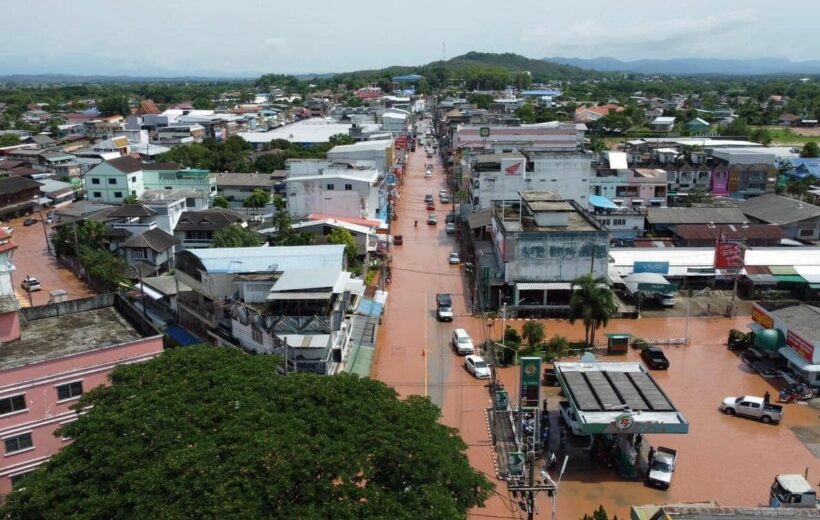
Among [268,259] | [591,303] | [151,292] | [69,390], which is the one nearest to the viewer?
[69,390]

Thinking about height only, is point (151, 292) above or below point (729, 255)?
below

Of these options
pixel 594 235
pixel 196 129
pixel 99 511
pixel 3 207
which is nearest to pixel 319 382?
pixel 99 511

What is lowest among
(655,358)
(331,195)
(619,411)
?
(655,358)

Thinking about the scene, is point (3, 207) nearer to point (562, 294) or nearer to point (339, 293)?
point (339, 293)

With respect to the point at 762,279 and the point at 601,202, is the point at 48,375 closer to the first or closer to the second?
the point at 762,279

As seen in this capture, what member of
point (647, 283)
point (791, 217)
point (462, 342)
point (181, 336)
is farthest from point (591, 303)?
point (791, 217)
